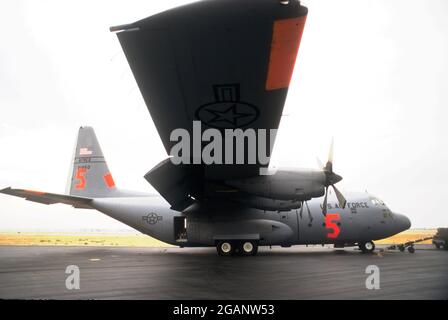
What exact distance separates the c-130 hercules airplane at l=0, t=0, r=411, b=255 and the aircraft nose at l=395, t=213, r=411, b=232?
7cm

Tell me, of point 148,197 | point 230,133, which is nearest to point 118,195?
point 148,197

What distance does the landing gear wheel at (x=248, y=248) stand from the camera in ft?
51.8

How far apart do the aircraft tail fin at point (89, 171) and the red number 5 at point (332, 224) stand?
1208 centimetres

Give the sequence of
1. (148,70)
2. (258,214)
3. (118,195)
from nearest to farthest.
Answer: (148,70) < (258,214) < (118,195)

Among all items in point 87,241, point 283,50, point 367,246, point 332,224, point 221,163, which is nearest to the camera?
point 283,50

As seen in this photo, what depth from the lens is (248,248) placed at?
15812 mm

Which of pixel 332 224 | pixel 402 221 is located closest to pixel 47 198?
pixel 332 224

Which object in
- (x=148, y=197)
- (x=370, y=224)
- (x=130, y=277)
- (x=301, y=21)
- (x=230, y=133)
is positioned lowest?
(x=130, y=277)

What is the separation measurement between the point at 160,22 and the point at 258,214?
12.8m

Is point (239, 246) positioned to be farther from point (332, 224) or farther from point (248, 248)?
point (332, 224)

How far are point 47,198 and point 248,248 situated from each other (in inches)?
401

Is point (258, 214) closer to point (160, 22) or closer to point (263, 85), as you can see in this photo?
point (263, 85)

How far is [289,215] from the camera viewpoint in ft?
54.4

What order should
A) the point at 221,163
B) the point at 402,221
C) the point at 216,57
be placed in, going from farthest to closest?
the point at 402,221 < the point at 221,163 < the point at 216,57
